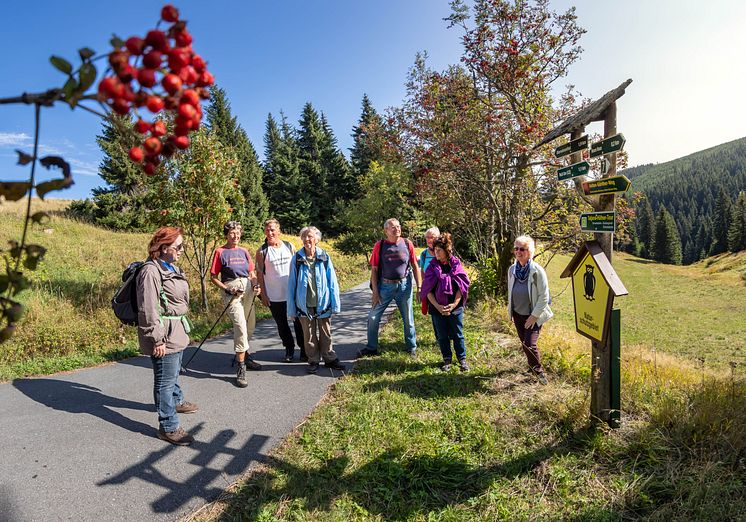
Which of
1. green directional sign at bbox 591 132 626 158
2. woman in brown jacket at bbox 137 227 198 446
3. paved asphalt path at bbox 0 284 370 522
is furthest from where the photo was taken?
woman in brown jacket at bbox 137 227 198 446

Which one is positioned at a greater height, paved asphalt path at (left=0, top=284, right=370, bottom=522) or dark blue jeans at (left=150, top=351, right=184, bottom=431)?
dark blue jeans at (left=150, top=351, right=184, bottom=431)

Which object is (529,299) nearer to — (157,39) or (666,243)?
(157,39)

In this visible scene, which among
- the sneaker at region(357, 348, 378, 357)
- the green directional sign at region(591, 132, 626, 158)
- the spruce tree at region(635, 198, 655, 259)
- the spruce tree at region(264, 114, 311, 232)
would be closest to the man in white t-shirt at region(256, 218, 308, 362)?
the sneaker at region(357, 348, 378, 357)

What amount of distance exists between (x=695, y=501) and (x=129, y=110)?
12.4ft

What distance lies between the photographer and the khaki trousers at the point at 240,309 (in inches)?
192

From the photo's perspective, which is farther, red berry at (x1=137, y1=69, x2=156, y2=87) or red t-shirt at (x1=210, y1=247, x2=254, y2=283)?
red t-shirt at (x1=210, y1=247, x2=254, y2=283)

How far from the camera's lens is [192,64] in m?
0.93

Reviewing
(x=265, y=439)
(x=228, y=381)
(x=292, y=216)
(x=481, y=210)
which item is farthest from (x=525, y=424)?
(x=292, y=216)

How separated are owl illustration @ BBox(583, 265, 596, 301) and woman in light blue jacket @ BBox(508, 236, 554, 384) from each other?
2.46 ft

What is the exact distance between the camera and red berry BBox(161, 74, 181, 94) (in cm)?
84

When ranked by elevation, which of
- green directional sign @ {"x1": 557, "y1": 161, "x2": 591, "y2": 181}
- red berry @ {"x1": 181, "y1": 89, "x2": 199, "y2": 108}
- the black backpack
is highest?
green directional sign @ {"x1": 557, "y1": 161, "x2": 591, "y2": 181}

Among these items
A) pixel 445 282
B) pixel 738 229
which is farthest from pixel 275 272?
pixel 738 229

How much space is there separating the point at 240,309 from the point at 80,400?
2.09 metres

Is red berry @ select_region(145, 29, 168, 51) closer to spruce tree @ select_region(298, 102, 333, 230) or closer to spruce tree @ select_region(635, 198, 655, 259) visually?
spruce tree @ select_region(298, 102, 333, 230)
